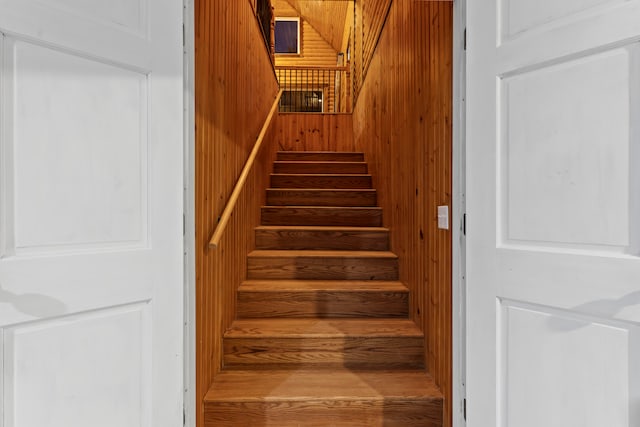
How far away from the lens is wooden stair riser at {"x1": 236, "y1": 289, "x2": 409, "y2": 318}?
2.38 meters

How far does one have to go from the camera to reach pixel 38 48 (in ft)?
3.22

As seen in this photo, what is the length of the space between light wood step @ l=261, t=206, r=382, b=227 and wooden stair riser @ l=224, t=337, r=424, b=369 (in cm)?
154

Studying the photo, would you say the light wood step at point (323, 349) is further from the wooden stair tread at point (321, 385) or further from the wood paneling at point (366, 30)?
the wood paneling at point (366, 30)

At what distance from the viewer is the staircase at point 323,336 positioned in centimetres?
175

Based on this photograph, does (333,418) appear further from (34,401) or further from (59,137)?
(59,137)

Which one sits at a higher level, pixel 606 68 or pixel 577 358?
pixel 606 68

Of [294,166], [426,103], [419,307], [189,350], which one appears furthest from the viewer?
[294,166]

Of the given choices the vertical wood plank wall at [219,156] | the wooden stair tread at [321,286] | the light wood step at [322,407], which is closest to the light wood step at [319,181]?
the vertical wood plank wall at [219,156]

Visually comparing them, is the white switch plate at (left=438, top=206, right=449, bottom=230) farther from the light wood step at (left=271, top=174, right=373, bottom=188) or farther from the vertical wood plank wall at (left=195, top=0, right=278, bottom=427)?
the light wood step at (left=271, top=174, right=373, bottom=188)

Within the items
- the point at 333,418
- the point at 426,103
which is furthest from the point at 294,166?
the point at 333,418

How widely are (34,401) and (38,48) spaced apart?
3.07 ft

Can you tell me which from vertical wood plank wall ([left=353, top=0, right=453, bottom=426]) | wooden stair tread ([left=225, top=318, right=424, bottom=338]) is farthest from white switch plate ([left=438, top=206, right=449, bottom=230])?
wooden stair tread ([left=225, top=318, right=424, bottom=338])

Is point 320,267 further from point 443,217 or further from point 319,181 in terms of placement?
point 319,181

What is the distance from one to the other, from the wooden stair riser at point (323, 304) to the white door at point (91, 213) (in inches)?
44.4
